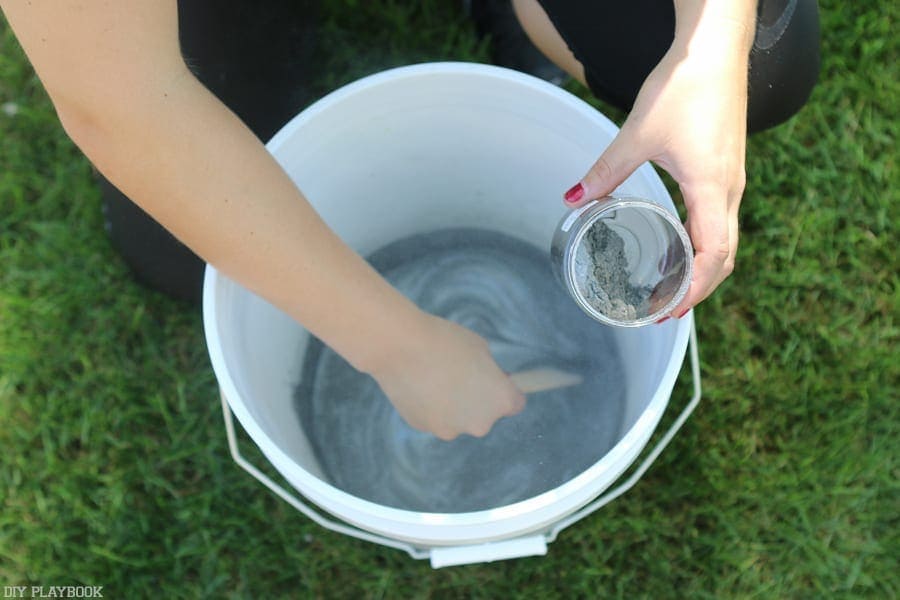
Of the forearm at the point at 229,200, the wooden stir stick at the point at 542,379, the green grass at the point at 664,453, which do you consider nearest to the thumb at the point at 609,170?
the forearm at the point at 229,200

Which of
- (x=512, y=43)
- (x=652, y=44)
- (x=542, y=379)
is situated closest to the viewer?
(x=652, y=44)

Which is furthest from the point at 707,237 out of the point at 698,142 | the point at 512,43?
the point at 512,43

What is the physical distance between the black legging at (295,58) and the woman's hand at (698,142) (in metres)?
0.20

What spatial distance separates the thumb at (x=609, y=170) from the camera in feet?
2.48

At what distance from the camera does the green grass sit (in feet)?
3.76

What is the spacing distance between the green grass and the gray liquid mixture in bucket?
135 millimetres

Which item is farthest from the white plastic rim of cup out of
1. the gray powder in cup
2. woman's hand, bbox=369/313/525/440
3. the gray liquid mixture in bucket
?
the gray liquid mixture in bucket

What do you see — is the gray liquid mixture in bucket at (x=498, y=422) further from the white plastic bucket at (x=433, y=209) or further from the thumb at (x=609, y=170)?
the thumb at (x=609, y=170)

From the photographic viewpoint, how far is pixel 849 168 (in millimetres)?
1265

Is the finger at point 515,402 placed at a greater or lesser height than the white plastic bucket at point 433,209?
lesser

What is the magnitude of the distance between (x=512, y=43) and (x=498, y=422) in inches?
23.7

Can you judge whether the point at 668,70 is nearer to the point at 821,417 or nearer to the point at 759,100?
the point at 759,100

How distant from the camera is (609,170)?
761 mm

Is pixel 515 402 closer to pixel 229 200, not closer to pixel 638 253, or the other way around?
pixel 638 253
